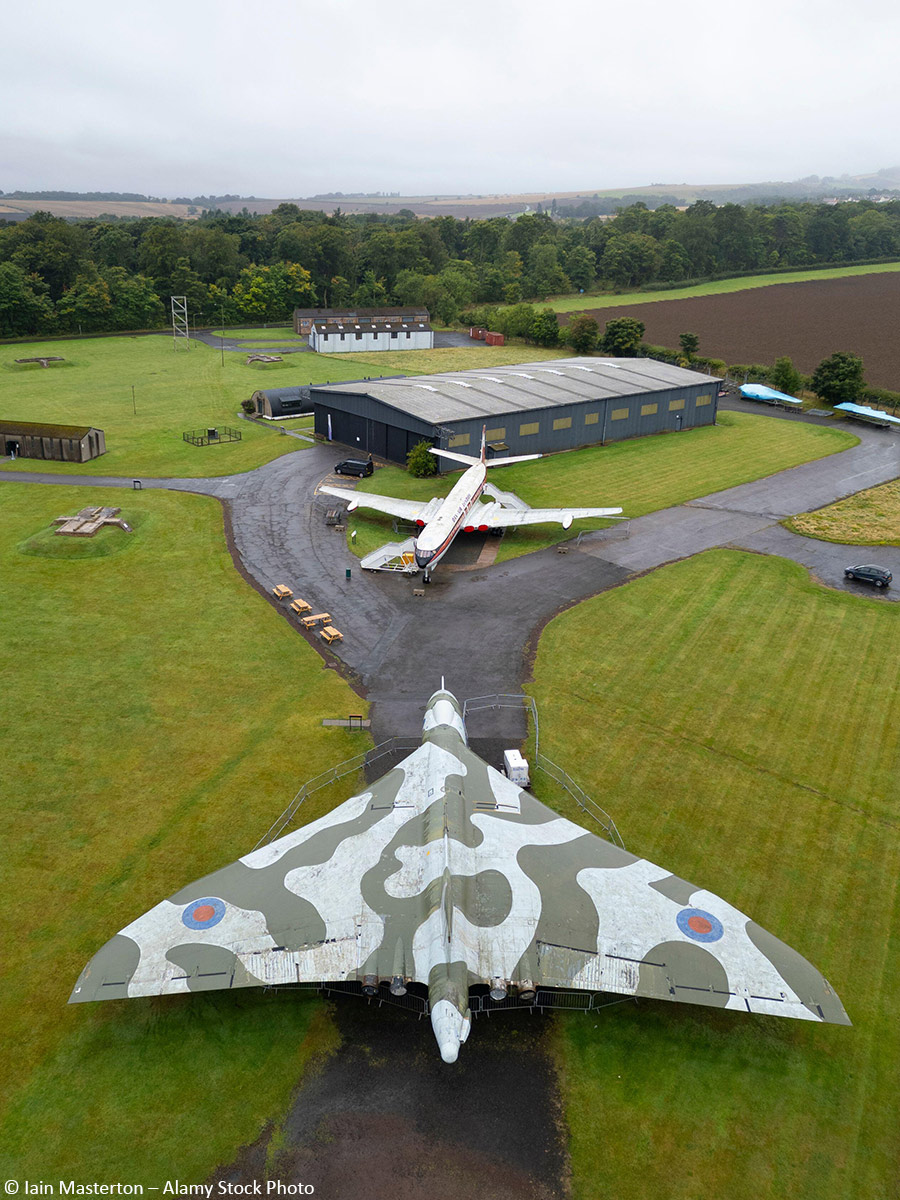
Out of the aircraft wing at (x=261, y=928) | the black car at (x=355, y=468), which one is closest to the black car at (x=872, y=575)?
the aircraft wing at (x=261, y=928)

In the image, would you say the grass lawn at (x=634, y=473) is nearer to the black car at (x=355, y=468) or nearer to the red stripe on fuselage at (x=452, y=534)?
the black car at (x=355, y=468)

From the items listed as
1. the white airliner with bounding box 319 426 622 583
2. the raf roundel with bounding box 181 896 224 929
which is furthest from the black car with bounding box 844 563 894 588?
the raf roundel with bounding box 181 896 224 929

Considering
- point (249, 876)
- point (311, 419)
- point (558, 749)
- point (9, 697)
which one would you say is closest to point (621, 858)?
point (558, 749)

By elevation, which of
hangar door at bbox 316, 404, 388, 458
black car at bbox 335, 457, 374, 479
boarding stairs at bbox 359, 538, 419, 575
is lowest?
boarding stairs at bbox 359, 538, 419, 575

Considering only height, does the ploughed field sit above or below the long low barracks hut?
above

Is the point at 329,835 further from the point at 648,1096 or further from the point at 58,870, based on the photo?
the point at 648,1096

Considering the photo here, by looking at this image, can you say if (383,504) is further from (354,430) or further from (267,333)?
(267,333)

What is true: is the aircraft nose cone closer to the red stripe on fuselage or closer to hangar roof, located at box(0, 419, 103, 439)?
the red stripe on fuselage
